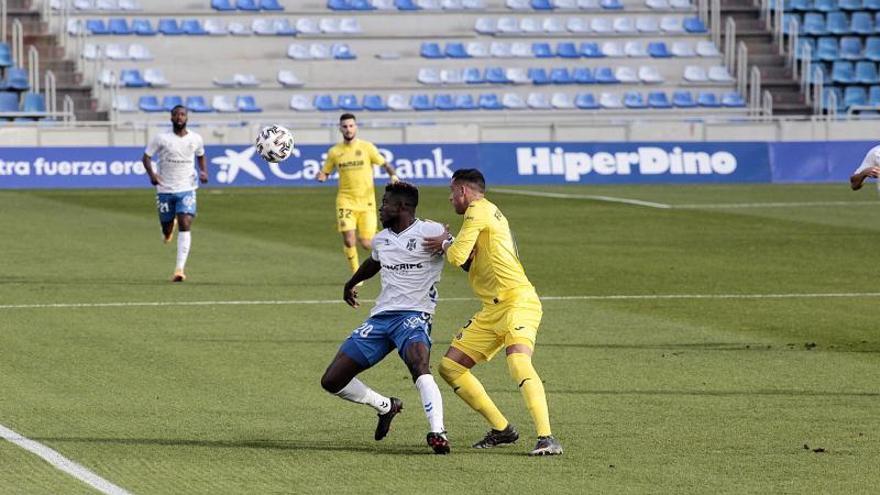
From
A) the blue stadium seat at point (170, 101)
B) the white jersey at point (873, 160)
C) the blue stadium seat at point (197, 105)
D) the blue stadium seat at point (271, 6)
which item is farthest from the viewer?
the blue stadium seat at point (271, 6)

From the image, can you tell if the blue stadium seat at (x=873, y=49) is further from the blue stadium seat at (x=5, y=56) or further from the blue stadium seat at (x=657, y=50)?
the blue stadium seat at (x=5, y=56)

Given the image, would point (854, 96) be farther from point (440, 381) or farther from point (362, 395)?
point (362, 395)

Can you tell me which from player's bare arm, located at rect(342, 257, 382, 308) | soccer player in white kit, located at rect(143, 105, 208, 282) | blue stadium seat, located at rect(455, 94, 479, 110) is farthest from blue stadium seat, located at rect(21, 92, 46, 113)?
player's bare arm, located at rect(342, 257, 382, 308)

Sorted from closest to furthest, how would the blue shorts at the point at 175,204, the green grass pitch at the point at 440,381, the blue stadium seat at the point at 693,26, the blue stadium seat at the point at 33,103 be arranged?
the green grass pitch at the point at 440,381 < the blue shorts at the point at 175,204 < the blue stadium seat at the point at 33,103 < the blue stadium seat at the point at 693,26

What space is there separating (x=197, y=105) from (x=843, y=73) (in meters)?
18.7

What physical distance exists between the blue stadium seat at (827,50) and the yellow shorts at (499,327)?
42.1 metres

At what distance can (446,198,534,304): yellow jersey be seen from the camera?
10281mm

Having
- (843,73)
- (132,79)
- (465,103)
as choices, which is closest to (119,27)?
(132,79)

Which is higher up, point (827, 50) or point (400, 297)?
point (827, 50)

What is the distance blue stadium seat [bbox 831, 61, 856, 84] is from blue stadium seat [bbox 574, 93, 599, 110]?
761 cm

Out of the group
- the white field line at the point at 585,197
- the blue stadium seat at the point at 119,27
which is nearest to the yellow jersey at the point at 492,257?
the white field line at the point at 585,197

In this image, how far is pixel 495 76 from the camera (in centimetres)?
4803

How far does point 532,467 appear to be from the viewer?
9.77m

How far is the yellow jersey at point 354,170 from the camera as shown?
22.2 metres
